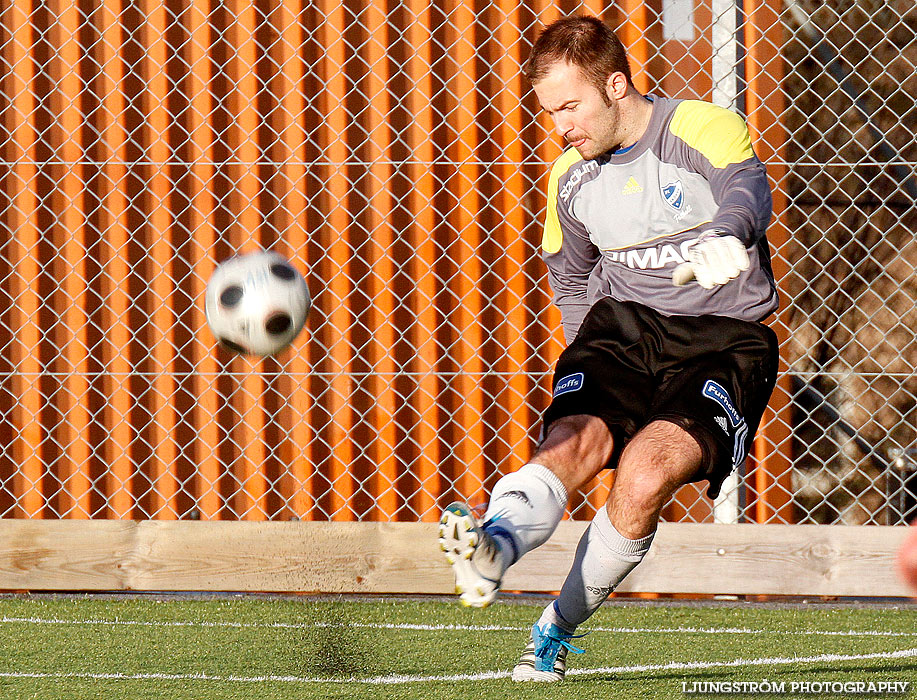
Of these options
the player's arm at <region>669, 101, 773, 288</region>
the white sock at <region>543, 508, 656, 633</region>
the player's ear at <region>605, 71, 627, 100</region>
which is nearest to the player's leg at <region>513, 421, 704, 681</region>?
the white sock at <region>543, 508, 656, 633</region>

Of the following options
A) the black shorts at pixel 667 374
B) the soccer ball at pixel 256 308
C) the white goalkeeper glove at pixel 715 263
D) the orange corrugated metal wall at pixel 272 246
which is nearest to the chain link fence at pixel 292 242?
the orange corrugated metal wall at pixel 272 246

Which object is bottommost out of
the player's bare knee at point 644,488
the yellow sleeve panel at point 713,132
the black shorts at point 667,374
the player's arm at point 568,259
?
the player's bare knee at point 644,488

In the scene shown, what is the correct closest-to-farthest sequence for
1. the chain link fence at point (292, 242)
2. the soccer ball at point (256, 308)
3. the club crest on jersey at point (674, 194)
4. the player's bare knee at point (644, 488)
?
the player's bare knee at point (644, 488) → the club crest on jersey at point (674, 194) → the soccer ball at point (256, 308) → the chain link fence at point (292, 242)

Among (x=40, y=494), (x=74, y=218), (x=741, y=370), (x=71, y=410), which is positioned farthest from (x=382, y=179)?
(x=741, y=370)

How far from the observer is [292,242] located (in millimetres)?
5176

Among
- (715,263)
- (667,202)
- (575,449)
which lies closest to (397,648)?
(575,449)

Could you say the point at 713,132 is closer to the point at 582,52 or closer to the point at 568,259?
the point at 582,52

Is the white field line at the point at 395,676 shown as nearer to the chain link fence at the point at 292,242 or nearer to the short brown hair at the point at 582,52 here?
the chain link fence at the point at 292,242

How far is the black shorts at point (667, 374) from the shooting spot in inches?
117

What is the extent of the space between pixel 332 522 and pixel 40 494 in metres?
1.42

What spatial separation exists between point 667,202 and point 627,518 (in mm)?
902

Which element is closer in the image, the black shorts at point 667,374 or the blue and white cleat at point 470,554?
the blue and white cleat at point 470,554

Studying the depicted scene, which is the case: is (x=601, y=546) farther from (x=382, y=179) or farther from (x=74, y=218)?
(x=74, y=218)

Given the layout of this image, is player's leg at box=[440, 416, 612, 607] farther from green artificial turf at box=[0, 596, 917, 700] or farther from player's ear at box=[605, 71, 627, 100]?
player's ear at box=[605, 71, 627, 100]
